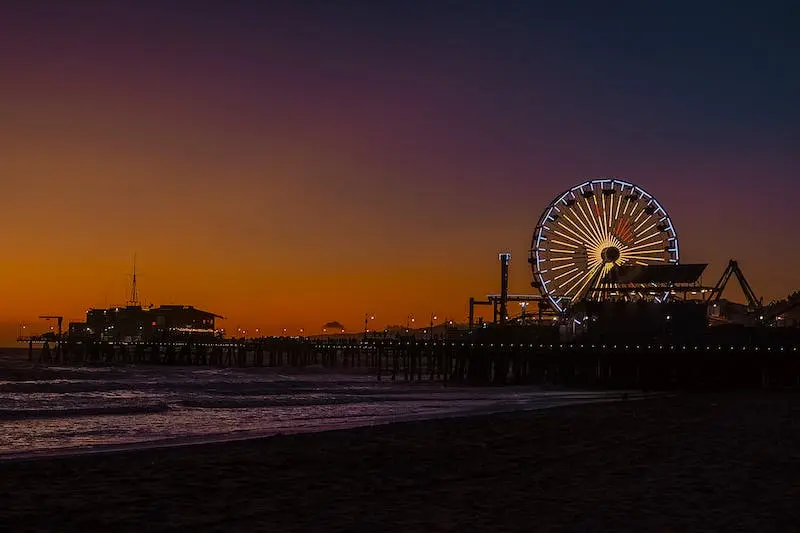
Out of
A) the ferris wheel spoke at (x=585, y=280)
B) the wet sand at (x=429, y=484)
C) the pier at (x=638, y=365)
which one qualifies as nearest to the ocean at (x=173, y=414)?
the wet sand at (x=429, y=484)

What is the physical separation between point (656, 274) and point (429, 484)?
6673cm

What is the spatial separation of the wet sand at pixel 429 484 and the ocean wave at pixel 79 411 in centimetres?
1372

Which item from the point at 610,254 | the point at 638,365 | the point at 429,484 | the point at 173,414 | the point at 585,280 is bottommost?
the point at 173,414

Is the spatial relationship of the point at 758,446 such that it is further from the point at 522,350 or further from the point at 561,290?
the point at 561,290

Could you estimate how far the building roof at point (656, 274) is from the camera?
73.3 metres

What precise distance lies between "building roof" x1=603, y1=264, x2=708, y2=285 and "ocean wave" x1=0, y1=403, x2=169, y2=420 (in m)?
49.3

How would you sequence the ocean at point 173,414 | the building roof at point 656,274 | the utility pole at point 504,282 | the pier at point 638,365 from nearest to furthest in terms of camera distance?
the ocean at point 173,414
the pier at point 638,365
the building roof at point 656,274
the utility pole at point 504,282

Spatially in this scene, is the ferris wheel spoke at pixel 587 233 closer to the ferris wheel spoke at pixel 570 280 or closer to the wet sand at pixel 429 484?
the ferris wheel spoke at pixel 570 280

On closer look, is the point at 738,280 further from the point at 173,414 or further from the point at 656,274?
the point at 173,414

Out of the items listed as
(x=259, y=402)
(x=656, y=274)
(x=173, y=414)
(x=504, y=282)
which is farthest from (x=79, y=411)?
(x=504, y=282)

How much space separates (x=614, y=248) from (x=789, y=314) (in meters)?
31.5

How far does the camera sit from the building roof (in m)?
73.3

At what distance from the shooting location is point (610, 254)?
7331 cm

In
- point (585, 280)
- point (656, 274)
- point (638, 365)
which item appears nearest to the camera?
point (638, 365)
